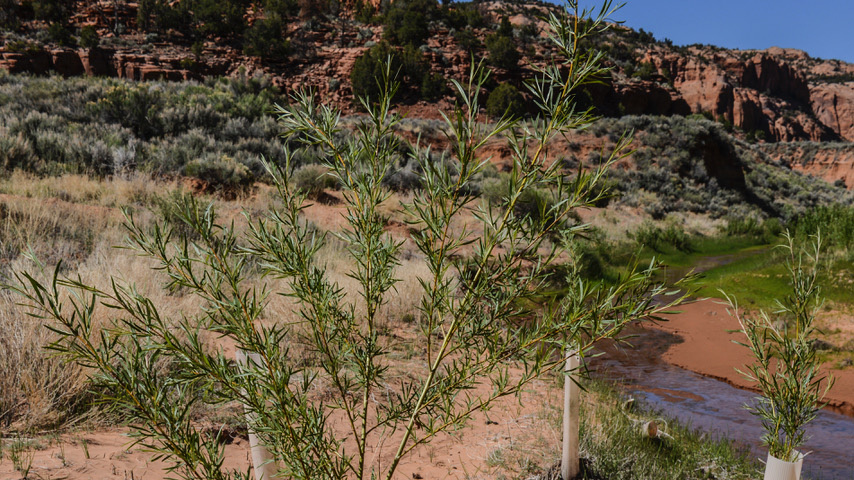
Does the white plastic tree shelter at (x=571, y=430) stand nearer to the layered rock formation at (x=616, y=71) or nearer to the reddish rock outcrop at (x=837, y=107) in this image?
the layered rock formation at (x=616, y=71)

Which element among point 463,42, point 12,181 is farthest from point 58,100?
point 463,42

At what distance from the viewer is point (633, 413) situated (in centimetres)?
492

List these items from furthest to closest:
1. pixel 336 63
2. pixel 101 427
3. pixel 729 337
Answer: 1. pixel 336 63
2. pixel 729 337
3. pixel 101 427

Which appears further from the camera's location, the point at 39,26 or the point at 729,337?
the point at 39,26

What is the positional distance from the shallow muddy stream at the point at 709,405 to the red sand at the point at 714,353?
0.67 feet

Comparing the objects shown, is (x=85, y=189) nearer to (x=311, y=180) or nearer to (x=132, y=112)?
(x=311, y=180)

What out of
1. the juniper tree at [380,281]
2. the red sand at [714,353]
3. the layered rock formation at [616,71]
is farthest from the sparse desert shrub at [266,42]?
the juniper tree at [380,281]

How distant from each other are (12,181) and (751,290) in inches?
578

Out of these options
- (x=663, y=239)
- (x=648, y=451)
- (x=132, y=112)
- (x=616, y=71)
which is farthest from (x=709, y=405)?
(x=616, y=71)

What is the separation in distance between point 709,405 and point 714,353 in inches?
88.1

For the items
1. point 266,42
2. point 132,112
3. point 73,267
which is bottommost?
point 73,267

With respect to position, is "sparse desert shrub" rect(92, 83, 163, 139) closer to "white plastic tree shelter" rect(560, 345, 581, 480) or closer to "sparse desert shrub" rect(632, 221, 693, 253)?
"white plastic tree shelter" rect(560, 345, 581, 480)

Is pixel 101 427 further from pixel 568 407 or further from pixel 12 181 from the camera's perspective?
pixel 12 181

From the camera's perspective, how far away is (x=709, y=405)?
19.2 ft
